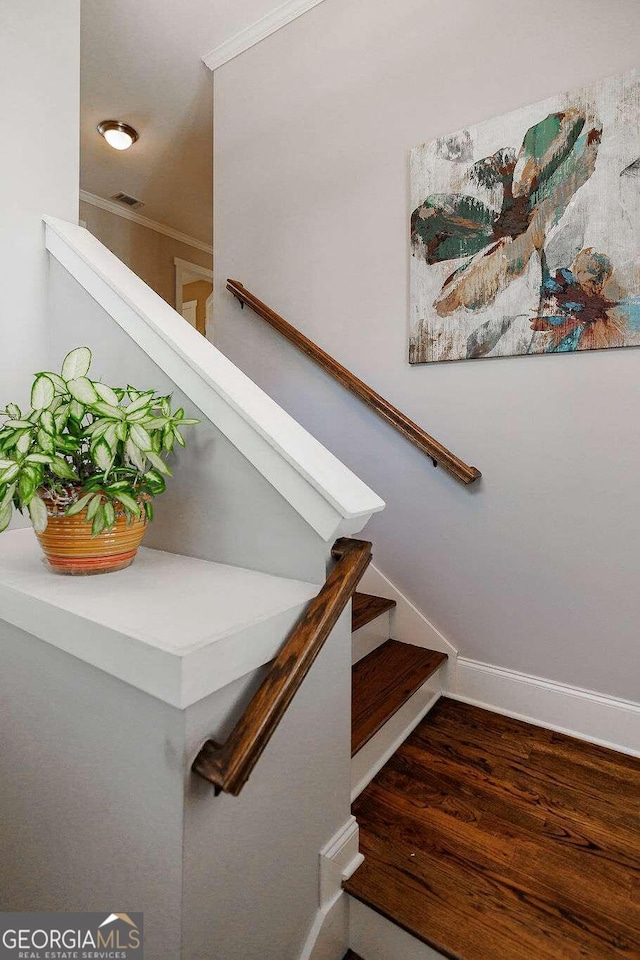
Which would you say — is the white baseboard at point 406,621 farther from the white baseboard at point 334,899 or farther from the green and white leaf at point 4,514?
the green and white leaf at point 4,514

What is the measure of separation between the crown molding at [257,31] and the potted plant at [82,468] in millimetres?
2277

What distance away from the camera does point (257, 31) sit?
240cm

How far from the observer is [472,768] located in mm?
1491

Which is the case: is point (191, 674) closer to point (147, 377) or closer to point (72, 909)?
point (72, 909)

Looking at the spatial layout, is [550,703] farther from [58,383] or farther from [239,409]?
[58,383]

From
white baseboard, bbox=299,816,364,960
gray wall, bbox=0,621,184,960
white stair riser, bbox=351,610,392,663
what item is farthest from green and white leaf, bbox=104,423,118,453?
white stair riser, bbox=351,610,392,663

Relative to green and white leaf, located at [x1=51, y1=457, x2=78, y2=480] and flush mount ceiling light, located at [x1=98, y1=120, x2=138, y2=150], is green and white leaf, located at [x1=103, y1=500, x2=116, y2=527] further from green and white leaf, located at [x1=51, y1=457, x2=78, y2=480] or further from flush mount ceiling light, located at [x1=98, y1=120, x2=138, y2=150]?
flush mount ceiling light, located at [x1=98, y1=120, x2=138, y2=150]

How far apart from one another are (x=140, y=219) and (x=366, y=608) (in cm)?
439

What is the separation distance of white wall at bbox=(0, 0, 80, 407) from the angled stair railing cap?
0.20 metres

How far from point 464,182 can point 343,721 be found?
72.3 inches

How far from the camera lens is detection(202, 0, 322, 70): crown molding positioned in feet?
7.41

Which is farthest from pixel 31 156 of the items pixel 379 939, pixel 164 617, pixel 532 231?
pixel 379 939

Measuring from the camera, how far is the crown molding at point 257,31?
7.41ft

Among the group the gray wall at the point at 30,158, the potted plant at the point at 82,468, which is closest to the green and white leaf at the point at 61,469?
the potted plant at the point at 82,468
